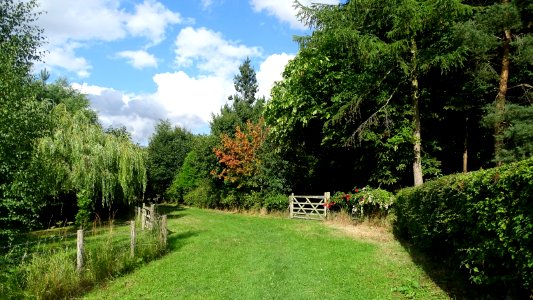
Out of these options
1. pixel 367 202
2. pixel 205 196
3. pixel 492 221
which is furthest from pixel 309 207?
pixel 492 221

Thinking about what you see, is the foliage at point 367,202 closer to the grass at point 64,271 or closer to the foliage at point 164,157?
the grass at point 64,271

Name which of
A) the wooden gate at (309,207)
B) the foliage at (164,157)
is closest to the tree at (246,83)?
the foliage at (164,157)

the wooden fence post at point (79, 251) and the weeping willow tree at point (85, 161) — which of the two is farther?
the weeping willow tree at point (85, 161)

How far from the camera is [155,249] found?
11.1 metres

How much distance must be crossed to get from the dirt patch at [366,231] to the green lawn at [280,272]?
0.27 m

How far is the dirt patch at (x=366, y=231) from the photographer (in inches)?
501

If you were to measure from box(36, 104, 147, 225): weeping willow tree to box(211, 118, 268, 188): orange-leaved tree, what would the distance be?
8.30 meters

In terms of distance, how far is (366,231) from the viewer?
14.4 m

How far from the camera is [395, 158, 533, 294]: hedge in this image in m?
3.99

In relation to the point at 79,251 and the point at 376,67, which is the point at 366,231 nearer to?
the point at 376,67

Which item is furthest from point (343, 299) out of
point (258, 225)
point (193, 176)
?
point (193, 176)

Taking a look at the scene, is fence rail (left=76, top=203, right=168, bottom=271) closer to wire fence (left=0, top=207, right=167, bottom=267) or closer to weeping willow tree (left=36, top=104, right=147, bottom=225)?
wire fence (left=0, top=207, right=167, bottom=267)

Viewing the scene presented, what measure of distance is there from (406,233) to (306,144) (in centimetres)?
980

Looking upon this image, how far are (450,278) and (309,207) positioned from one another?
45.5ft
